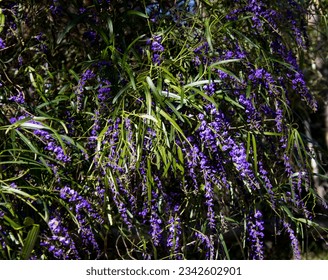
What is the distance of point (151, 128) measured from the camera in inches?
86.4

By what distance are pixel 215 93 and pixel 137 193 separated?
17.6 inches

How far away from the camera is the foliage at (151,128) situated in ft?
7.11

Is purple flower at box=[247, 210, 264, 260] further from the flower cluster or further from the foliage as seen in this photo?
the flower cluster

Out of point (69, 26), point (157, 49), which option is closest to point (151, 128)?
point (157, 49)

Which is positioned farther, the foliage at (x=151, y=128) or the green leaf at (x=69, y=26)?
the green leaf at (x=69, y=26)

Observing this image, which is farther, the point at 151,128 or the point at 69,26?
the point at 69,26

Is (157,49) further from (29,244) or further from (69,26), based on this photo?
(29,244)

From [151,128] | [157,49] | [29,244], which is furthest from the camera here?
[157,49]

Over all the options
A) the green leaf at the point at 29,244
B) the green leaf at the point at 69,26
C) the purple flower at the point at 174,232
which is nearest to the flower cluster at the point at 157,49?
the green leaf at the point at 69,26

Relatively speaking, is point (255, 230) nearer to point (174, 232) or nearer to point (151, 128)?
point (174, 232)

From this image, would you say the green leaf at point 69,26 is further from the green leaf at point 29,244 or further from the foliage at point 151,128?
the green leaf at point 29,244

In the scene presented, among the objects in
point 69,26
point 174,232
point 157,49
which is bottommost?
point 174,232

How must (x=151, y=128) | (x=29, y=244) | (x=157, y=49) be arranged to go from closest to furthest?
(x=29, y=244) < (x=151, y=128) < (x=157, y=49)

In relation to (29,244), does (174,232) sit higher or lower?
higher
